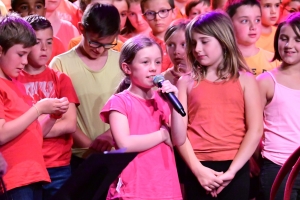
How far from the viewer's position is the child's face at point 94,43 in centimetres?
322

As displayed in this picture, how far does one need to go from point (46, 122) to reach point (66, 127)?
0.14 metres

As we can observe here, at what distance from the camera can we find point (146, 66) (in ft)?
8.97

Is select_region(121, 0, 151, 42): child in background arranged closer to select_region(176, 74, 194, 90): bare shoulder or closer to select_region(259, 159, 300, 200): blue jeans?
select_region(176, 74, 194, 90): bare shoulder

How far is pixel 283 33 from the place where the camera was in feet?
10.7

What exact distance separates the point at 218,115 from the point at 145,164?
457 millimetres

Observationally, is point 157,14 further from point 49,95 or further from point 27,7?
point 49,95

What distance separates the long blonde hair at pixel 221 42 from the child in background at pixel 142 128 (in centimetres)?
27

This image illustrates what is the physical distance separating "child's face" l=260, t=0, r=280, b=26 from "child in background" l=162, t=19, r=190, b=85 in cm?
121

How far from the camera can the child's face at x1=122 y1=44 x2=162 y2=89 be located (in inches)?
107

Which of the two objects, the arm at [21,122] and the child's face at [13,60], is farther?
the child's face at [13,60]

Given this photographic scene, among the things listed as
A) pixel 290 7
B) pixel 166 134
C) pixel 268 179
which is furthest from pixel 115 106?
pixel 290 7

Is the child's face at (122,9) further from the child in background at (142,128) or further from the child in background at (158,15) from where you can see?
the child in background at (142,128)

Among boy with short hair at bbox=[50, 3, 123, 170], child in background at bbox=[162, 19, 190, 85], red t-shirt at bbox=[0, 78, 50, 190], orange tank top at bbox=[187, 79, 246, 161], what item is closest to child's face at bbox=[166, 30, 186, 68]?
child in background at bbox=[162, 19, 190, 85]

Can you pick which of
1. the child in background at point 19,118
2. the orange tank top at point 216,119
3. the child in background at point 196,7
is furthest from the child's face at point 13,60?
the child in background at point 196,7
